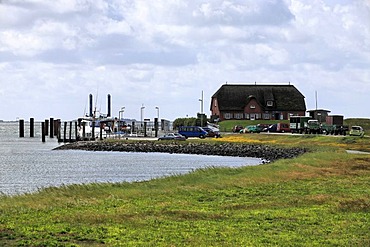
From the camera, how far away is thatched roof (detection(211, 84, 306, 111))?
147m

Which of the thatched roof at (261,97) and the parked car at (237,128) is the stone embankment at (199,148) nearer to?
the parked car at (237,128)

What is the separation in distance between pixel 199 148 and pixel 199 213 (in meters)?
72.1

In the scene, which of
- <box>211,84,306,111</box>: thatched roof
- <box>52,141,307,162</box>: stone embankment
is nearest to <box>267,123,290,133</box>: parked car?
<box>52,141,307,162</box>: stone embankment

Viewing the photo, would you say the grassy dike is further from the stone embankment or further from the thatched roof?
the thatched roof

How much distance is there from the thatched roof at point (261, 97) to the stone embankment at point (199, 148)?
147 feet

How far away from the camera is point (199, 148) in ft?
→ 308

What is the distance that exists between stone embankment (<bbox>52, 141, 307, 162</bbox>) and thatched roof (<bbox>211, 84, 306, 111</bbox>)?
44828mm

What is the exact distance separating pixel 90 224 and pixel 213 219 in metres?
3.89

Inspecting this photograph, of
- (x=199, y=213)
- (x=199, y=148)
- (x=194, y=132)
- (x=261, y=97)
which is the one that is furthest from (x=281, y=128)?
(x=199, y=213)

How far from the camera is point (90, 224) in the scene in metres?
19.6

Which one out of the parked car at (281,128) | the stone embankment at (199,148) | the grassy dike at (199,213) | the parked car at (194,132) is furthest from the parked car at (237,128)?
the grassy dike at (199,213)

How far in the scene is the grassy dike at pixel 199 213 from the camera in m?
17.5

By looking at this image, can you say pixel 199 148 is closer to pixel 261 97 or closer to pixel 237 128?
pixel 237 128

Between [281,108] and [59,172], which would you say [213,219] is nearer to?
[59,172]
